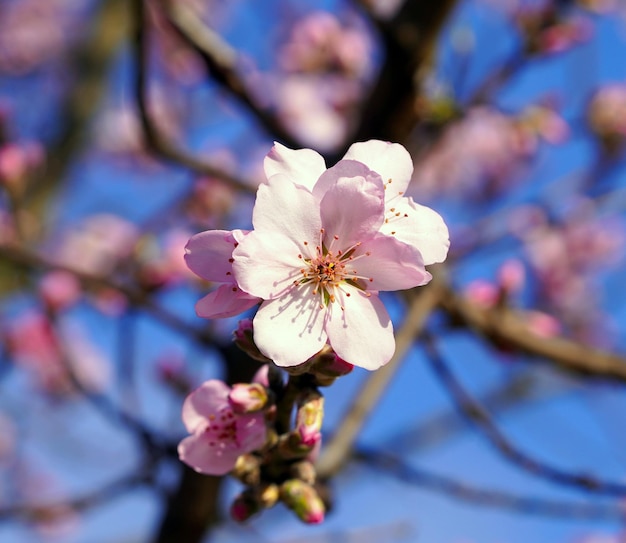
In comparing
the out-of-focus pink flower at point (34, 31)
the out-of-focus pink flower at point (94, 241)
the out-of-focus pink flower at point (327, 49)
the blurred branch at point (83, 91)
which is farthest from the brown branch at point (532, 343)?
the out-of-focus pink flower at point (34, 31)

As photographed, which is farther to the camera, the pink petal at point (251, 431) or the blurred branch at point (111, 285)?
the blurred branch at point (111, 285)

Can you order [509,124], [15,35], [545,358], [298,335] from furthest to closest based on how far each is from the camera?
[15,35] < [509,124] < [545,358] < [298,335]

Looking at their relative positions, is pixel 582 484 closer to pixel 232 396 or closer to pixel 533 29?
pixel 232 396

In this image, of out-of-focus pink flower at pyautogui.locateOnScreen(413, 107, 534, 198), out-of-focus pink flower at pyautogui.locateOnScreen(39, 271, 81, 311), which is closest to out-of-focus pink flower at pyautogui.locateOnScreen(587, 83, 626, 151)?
out-of-focus pink flower at pyautogui.locateOnScreen(413, 107, 534, 198)

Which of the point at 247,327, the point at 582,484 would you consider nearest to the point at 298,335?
the point at 247,327

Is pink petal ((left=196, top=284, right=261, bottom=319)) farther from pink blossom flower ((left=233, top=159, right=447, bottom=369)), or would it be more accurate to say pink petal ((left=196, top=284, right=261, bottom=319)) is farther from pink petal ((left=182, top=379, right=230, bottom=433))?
pink petal ((left=182, top=379, right=230, bottom=433))

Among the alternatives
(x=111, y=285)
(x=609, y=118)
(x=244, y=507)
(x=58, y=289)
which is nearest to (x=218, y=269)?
(x=244, y=507)

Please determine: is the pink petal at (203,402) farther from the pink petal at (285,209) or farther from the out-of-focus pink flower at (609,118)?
the out-of-focus pink flower at (609,118)
